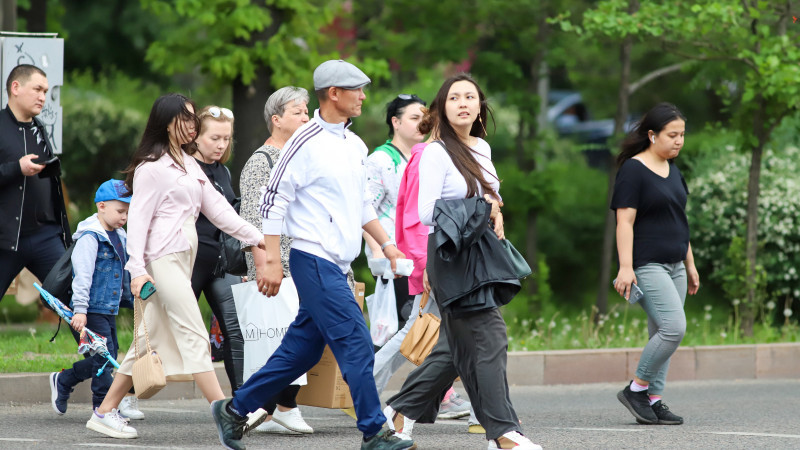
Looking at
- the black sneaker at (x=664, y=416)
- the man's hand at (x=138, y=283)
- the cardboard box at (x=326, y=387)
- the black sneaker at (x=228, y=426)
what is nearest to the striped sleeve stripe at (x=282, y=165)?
the man's hand at (x=138, y=283)

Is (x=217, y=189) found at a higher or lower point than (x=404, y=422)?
higher

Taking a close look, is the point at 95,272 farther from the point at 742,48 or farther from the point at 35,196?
the point at 742,48

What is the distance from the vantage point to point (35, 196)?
7.02 metres

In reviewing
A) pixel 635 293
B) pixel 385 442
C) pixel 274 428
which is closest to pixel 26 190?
pixel 274 428

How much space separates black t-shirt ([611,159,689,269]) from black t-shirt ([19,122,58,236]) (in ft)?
11.5

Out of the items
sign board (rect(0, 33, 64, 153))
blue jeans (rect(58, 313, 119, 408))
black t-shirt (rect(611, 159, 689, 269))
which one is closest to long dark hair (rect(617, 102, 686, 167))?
black t-shirt (rect(611, 159, 689, 269))

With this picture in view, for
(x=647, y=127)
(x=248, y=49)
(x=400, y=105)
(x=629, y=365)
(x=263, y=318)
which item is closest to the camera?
(x=263, y=318)

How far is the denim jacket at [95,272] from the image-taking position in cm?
635

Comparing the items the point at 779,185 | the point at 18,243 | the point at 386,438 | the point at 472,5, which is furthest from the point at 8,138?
the point at 779,185

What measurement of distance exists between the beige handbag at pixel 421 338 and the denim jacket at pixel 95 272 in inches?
68.8

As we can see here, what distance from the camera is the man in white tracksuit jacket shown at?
515 centimetres

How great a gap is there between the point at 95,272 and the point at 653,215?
3.26m

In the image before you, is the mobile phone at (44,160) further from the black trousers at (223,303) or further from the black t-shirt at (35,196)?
the black trousers at (223,303)

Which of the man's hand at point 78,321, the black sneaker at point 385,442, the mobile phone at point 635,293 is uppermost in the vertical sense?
the mobile phone at point 635,293
